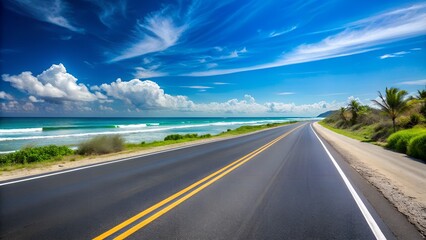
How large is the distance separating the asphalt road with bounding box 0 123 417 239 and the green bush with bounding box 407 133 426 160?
7.18 metres

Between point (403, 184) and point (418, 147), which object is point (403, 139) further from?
point (403, 184)

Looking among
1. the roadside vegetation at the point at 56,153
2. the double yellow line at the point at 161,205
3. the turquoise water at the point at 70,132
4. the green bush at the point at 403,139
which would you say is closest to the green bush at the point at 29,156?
the roadside vegetation at the point at 56,153

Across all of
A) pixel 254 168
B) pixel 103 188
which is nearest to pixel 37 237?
pixel 103 188

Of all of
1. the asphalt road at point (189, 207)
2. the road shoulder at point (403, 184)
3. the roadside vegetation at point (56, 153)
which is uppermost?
the roadside vegetation at point (56, 153)

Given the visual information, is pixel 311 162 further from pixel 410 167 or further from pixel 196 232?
pixel 196 232

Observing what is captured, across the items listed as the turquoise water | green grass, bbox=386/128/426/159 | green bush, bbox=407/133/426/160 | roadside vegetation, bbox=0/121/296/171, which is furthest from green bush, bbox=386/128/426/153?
the turquoise water

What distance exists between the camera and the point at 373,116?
45.6 meters

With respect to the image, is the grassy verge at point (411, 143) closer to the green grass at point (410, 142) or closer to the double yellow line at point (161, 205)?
the green grass at point (410, 142)

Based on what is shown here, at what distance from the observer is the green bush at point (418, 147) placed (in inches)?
499

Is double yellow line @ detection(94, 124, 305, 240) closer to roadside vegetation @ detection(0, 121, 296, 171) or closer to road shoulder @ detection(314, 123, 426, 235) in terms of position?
road shoulder @ detection(314, 123, 426, 235)

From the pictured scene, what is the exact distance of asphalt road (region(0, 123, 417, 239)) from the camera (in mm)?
4008

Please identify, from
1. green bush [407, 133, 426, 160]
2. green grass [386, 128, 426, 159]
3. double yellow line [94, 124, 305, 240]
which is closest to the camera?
double yellow line [94, 124, 305, 240]

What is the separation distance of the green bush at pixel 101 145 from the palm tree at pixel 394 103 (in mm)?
22106

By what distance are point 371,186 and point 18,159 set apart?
1442cm
